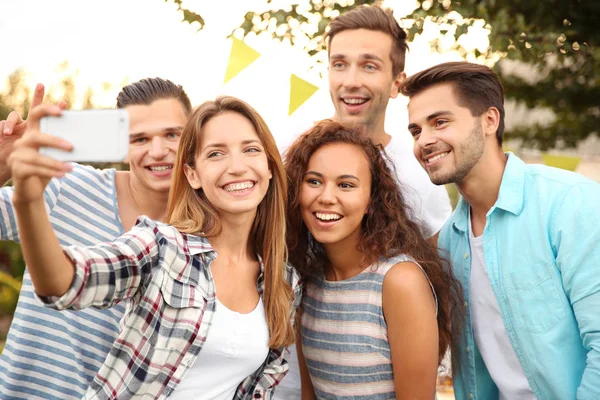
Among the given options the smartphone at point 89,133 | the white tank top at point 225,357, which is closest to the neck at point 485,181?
the white tank top at point 225,357

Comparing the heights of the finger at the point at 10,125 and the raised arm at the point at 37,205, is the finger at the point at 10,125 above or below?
above

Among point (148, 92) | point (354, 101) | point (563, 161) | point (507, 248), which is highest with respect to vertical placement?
point (354, 101)

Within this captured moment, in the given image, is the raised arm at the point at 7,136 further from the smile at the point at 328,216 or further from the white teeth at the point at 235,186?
the smile at the point at 328,216

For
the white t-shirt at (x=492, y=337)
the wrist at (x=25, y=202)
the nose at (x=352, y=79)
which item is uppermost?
the nose at (x=352, y=79)

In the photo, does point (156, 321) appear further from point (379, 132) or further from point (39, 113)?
point (379, 132)

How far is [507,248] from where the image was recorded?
3.13 metres

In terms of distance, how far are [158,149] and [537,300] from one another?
72.9 inches

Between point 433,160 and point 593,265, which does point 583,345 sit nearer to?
point 593,265

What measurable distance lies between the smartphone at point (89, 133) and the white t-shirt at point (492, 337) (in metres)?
1.98

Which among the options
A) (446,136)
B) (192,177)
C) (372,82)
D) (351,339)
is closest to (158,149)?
(192,177)

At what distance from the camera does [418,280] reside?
3.00m

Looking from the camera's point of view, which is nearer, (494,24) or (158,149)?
(158,149)

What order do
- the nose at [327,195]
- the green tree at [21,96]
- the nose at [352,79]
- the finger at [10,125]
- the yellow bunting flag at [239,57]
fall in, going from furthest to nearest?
the green tree at [21,96], the yellow bunting flag at [239,57], the nose at [352,79], the nose at [327,195], the finger at [10,125]

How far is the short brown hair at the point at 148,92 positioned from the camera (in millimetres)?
3338
